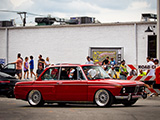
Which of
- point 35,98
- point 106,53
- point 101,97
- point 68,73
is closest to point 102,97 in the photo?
point 101,97

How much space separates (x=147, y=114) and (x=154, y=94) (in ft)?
26.6

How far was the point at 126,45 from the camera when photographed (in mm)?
35281

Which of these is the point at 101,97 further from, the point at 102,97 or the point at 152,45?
the point at 152,45

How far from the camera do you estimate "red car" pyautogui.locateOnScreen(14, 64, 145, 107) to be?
1358 cm

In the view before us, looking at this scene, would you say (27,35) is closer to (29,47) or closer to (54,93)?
(29,47)

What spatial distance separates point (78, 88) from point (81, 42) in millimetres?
23118

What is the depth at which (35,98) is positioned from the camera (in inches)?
581

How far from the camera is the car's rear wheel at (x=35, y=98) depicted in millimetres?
14641

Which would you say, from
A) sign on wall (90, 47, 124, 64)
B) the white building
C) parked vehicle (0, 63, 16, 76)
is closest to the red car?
parked vehicle (0, 63, 16, 76)

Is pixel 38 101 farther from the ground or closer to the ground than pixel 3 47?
closer to the ground

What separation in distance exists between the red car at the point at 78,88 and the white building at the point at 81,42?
2048 centimetres

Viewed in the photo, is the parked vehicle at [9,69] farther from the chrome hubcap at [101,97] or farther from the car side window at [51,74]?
the chrome hubcap at [101,97]

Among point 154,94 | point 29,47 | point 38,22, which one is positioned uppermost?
point 38,22

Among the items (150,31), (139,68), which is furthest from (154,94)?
(150,31)
